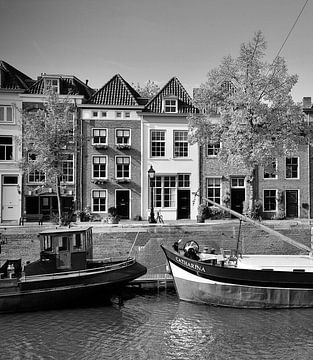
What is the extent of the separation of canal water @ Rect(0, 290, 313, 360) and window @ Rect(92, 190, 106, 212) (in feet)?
47.0

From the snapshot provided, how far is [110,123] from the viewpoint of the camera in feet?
99.5

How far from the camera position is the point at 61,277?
50.5 ft

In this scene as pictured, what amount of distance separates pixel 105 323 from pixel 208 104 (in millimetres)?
16318

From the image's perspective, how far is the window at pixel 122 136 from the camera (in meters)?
30.4

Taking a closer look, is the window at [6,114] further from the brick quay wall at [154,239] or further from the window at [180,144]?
the window at [180,144]

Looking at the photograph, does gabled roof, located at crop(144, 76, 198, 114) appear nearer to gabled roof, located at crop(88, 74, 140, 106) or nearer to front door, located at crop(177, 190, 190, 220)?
gabled roof, located at crop(88, 74, 140, 106)

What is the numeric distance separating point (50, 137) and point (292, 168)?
1761 centimetres

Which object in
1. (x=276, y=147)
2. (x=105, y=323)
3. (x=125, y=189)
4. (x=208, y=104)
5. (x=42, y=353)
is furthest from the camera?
(x=125, y=189)

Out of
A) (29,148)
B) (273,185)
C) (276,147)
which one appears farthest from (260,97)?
(29,148)

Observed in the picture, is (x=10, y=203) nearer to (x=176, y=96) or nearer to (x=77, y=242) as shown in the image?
(x=176, y=96)

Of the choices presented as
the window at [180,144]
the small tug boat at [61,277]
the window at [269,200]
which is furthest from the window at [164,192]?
the small tug boat at [61,277]

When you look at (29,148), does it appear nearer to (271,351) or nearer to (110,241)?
(110,241)

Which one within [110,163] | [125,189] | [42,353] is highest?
[110,163]

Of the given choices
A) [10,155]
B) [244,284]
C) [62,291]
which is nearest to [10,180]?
→ [10,155]
